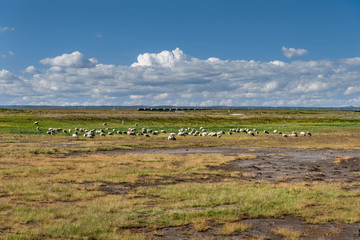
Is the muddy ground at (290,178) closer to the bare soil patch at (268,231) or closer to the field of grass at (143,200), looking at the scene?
the bare soil patch at (268,231)

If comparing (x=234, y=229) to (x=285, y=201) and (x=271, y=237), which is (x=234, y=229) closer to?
(x=271, y=237)

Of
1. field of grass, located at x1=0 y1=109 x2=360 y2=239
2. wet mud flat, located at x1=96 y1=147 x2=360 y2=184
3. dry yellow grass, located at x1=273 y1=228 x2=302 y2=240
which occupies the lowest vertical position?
wet mud flat, located at x1=96 y1=147 x2=360 y2=184

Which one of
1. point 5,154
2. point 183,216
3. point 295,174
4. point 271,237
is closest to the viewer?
point 271,237

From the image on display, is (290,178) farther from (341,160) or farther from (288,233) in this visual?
(341,160)

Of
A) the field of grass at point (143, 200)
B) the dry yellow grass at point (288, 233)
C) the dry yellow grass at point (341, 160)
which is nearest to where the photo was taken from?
the dry yellow grass at point (288, 233)

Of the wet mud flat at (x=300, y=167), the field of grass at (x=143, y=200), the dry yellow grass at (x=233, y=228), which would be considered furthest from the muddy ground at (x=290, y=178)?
the field of grass at (x=143, y=200)

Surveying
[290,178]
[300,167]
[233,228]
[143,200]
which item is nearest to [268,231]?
[233,228]

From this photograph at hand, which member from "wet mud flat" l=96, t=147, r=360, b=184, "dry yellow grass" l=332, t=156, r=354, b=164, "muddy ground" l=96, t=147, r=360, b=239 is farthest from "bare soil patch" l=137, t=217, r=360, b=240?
"dry yellow grass" l=332, t=156, r=354, b=164

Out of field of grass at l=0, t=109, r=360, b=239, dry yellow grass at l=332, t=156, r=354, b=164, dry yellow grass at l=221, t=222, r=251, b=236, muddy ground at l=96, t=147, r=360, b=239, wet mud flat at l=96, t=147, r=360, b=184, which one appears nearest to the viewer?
muddy ground at l=96, t=147, r=360, b=239

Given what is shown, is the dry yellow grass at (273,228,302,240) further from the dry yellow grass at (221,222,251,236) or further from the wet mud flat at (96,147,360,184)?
the wet mud flat at (96,147,360,184)

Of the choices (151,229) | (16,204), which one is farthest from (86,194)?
(151,229)

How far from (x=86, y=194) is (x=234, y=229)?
26.3 ft

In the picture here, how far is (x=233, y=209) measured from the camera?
1457 centimetres

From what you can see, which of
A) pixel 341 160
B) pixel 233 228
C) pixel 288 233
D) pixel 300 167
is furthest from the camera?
pixel 341 160
